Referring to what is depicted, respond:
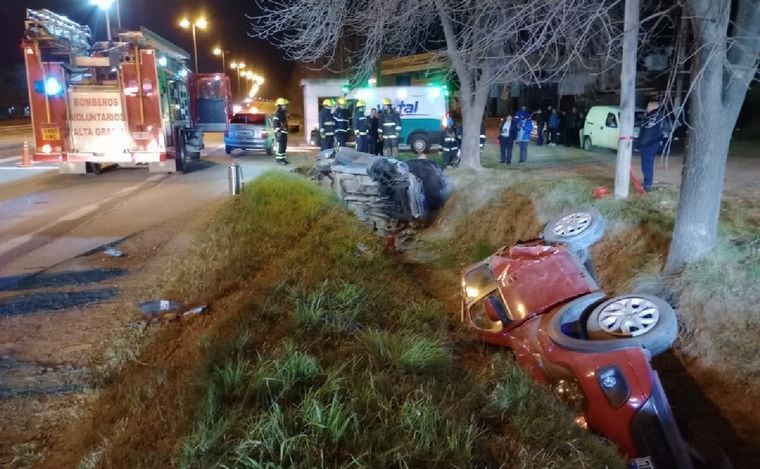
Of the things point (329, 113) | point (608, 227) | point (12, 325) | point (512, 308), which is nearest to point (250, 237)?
point (12, 325)

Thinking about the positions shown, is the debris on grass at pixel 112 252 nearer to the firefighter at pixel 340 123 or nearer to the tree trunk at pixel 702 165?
the tree trunk at pixel 702 165

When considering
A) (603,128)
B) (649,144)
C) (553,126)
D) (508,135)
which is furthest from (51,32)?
(553,126)

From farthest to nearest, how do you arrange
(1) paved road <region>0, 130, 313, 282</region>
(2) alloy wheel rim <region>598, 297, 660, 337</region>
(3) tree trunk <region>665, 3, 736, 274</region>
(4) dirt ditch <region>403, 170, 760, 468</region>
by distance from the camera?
(1) paved road <region>0, 130, 313, 282</region> → (3) tree trunk <region>665, 3, 736, 274</region> → (4) dirt ditch <region>403, 170, 760, 468</region> → (2) alloy wheel rim <region>598, 297, 660, 337</region>

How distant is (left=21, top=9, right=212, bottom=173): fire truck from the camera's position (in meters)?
13.3

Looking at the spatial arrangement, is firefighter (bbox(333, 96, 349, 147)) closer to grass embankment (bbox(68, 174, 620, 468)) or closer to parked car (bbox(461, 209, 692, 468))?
grass embankment (bbox(68, 174, 620, 468))

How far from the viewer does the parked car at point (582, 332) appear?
3666 millimetres

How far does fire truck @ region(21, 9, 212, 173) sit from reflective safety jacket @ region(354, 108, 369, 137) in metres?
4.79

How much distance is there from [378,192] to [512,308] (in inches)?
221

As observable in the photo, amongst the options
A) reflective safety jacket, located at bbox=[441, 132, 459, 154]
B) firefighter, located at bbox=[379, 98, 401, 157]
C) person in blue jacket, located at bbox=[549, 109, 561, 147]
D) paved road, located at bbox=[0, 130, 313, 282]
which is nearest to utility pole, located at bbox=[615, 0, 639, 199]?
paved road, located at bbox=[0, 130, 313, 282]

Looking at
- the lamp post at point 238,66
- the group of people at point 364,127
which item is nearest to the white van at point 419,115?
the group of people at point 364,127

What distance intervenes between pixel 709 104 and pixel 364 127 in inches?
437

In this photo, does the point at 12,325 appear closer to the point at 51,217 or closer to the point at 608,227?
the point at 51,217

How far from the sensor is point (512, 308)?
193 inches

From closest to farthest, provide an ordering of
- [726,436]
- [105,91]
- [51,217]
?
[726,436]
[51,217]
[105,91]
